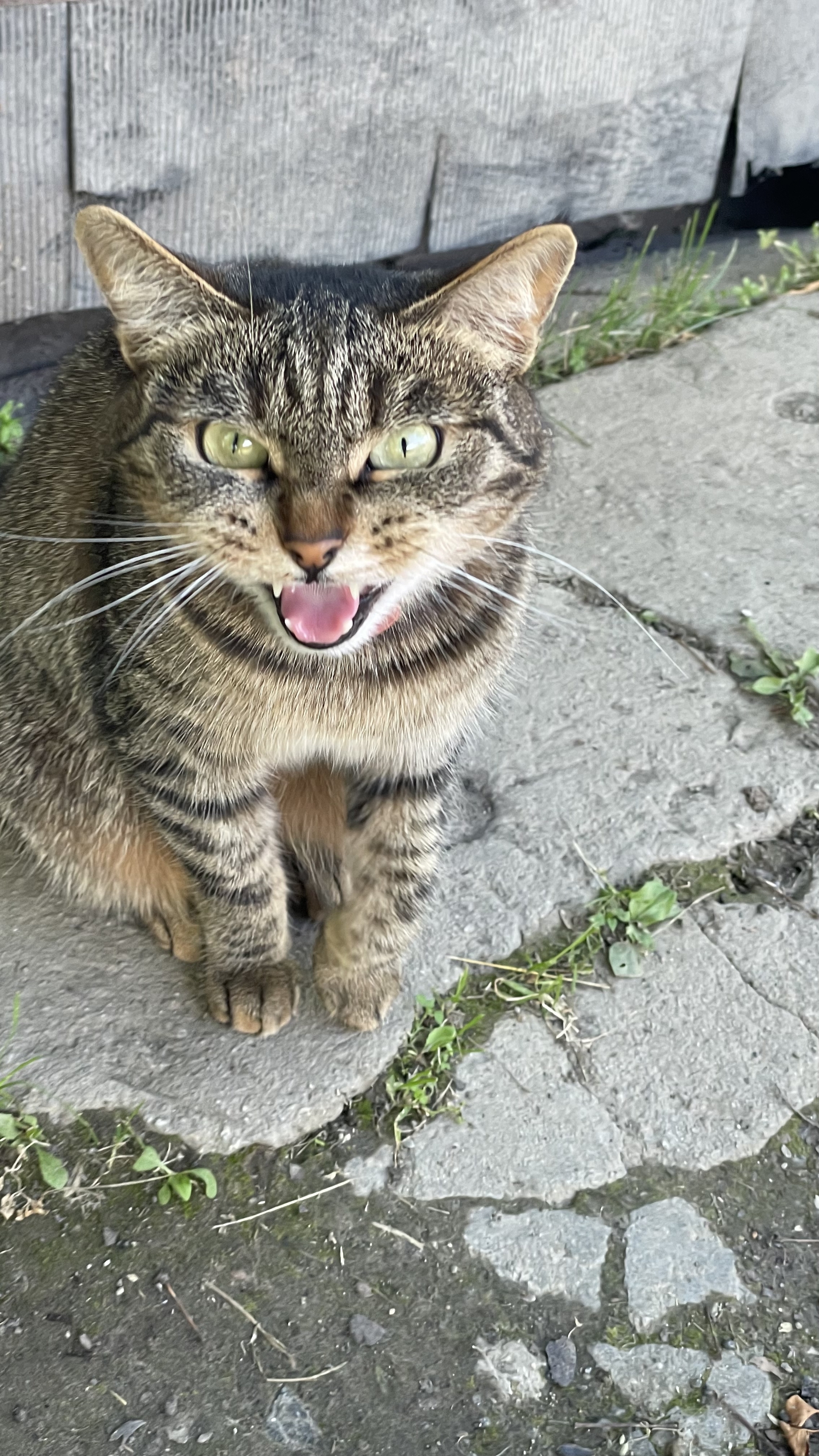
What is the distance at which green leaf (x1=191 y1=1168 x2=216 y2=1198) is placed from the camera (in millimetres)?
1725

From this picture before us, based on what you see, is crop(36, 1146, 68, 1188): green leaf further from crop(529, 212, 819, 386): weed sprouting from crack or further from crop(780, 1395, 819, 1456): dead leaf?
crop(529, 212, 819, 386): weed sprouting from crack

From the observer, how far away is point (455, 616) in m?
1.78

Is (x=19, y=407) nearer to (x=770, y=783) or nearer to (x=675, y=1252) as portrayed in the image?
(x=770, y=783)

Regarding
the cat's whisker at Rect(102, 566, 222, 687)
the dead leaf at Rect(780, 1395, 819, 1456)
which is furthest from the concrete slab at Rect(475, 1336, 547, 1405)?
the cat's whisker at Rect(102, 566, 222, 687)

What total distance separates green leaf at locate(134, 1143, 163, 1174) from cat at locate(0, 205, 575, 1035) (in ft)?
0.83

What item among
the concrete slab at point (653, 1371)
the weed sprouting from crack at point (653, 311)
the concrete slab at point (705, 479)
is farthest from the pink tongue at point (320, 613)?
the weed sprouting from crack at point (653, 311)

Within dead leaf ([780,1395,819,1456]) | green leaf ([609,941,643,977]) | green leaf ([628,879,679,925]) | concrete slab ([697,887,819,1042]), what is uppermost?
green leaf ([628,879,679,925])

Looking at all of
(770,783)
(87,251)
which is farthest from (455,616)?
(770,783)

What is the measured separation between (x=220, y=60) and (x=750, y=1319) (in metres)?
2.74

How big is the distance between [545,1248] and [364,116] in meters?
2.68

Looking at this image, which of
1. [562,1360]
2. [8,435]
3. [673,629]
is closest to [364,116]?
[8,435]

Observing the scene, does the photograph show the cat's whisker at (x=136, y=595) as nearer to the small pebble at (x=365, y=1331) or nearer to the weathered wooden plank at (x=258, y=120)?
the small pebble at (x=365, y=1331)

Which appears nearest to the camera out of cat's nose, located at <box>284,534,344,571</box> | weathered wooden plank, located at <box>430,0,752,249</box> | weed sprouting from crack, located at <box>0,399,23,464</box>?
cat's nose, located at <box>284,534,344,571</box>

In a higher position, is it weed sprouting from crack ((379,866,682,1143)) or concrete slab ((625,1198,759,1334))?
weed sprouting from crack ((379,866,682,1143))
